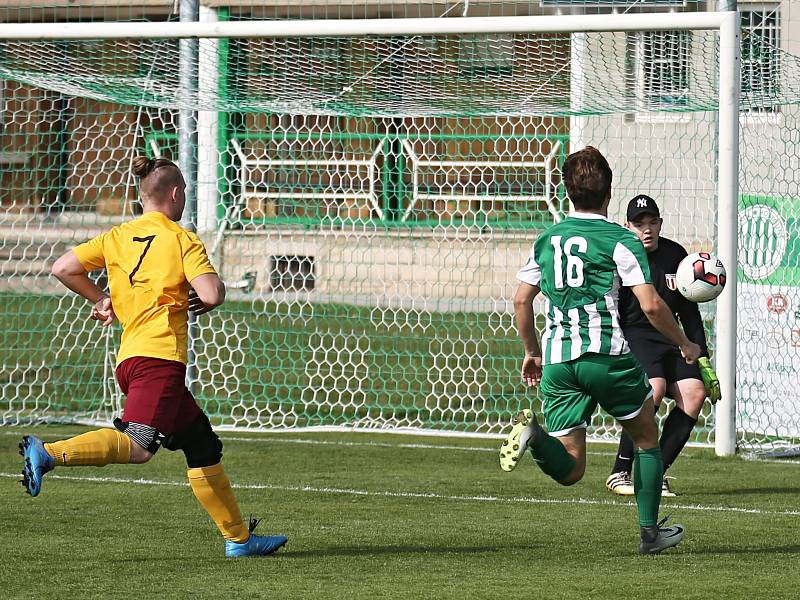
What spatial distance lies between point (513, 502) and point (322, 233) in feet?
23.7

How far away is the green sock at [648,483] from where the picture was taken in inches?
238

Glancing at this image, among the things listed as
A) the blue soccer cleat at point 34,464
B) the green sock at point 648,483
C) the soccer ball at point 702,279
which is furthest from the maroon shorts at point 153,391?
the soccer ball at point 702,279

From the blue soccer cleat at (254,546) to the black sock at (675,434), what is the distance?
8.42 ft

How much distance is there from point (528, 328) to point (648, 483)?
832 millimetres

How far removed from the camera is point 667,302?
784 cm

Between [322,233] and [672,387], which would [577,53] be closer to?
[672,387]

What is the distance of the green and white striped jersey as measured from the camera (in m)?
5.85

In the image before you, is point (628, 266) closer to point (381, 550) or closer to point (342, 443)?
point (381, 550)

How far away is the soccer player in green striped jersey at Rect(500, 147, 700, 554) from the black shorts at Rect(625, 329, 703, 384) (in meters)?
1.90

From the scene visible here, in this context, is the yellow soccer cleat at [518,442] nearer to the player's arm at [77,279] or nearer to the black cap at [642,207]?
the player's arm at [77,279]

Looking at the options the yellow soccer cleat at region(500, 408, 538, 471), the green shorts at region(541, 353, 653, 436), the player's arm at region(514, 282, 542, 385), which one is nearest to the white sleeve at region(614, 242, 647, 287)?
the green shorts at region(541, 353, 653, 436)

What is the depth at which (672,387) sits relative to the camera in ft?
→ 26.4

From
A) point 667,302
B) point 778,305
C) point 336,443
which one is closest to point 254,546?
point 667,302

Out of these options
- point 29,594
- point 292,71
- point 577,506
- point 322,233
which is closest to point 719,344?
point 577,506
